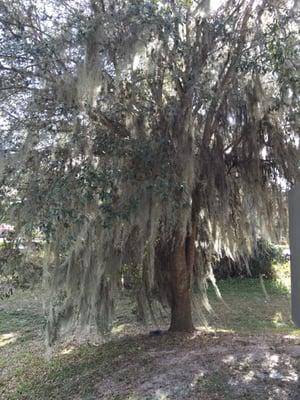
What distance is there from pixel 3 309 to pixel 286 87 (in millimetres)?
7574

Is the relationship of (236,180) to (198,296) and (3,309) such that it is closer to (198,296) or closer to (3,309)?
(198,296)

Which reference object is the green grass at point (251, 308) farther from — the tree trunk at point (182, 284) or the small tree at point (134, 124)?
the small tree at point (134, 124)

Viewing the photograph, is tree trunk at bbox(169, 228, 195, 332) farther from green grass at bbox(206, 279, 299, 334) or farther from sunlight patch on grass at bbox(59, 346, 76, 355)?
sunlight patch on grass at bbox(59, 346, 76, 355)

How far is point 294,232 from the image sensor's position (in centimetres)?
338

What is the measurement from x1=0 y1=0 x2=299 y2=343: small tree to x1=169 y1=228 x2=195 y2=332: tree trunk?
23 cm

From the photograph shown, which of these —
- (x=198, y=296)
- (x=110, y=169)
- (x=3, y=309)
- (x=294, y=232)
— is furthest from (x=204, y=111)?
(x=3, y=309)

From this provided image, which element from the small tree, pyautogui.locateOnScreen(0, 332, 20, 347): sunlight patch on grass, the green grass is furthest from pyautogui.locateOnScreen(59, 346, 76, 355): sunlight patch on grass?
the green grass

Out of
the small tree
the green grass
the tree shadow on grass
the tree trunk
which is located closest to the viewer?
the tree shadow on grass

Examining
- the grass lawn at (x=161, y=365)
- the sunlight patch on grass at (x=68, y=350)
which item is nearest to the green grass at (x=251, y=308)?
the grass lawn at (x=161, y=365)

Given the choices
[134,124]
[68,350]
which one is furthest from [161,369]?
[134,124]

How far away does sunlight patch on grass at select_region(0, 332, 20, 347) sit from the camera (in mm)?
7569

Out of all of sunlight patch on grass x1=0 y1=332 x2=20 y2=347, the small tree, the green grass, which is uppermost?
the small tree

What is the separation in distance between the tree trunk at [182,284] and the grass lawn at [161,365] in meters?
→ 0.18

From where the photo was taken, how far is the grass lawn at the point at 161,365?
4066 mm
